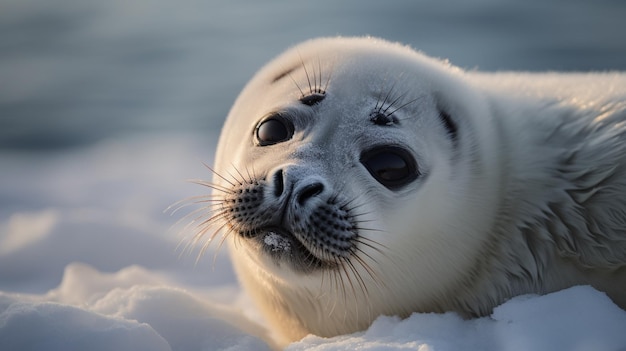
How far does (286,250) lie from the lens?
2.70 metres

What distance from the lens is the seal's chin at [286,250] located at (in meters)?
2.69

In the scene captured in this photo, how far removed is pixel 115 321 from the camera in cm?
273

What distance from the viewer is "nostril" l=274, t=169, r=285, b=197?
105 inches

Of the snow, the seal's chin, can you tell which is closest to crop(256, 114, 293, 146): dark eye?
the seal's chin

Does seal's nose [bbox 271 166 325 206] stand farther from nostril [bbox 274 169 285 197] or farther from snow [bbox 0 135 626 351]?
snow [bbox 0 135 626 351]

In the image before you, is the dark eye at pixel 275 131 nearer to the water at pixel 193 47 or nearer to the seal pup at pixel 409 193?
→ the seal pup at pixel 409 193

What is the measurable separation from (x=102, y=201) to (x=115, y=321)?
12.7 ft

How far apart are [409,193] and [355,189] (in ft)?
0.77

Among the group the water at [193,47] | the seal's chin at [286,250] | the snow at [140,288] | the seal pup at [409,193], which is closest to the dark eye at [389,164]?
the seal pup at [409,193]

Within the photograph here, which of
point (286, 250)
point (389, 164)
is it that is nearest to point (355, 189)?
point (389, 164)

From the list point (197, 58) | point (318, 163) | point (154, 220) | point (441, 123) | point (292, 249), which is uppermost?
point (197, 58)

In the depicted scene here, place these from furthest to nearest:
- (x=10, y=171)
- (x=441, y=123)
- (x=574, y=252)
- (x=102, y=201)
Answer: (x=10, y=171) → (x=102, y=201) → (x=441, y=123) → (x=574, y=252)

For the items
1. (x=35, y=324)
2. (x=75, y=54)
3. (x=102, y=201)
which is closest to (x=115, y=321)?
(x=35, y=324)

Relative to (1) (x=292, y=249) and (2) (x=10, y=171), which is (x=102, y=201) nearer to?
(2) (x=10, y=171)
